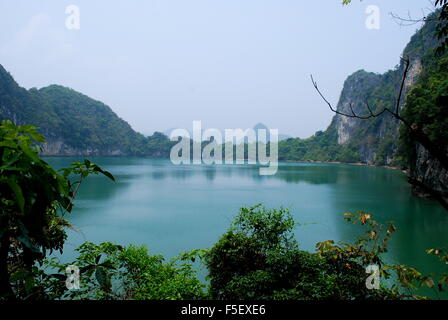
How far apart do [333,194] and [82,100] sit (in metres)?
64.2

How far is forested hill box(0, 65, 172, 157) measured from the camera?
163 feet

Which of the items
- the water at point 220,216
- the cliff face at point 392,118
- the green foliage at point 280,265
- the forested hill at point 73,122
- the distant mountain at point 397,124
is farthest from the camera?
the forested hill at point 73,122

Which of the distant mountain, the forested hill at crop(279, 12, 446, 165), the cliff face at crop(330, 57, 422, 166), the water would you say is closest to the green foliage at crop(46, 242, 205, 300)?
the distant mountain

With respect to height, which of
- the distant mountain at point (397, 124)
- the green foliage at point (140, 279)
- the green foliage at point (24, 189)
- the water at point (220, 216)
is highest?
the distant mountain at point (397, 124)

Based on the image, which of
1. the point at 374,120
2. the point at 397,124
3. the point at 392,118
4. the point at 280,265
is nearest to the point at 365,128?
the point at 374,120

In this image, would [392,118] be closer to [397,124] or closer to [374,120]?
[397,124]

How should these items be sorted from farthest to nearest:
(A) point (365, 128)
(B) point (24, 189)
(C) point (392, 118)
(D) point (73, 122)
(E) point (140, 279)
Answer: (D) point (73, 122), (A) point (365, 128), (C) point (392, 118), (E) point (140, 279), (B) point (24, 189)

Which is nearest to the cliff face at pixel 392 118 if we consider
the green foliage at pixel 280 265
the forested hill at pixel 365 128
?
the forested hill at pixel 365 128

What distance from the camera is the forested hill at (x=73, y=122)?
163 feet

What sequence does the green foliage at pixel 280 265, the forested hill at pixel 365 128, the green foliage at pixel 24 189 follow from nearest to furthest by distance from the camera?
the green foliage at pixel 24 189, the green foliage at pixel 280 265, the forested hill at pixel 365 128

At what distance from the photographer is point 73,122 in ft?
194

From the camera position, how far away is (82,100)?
6619 centimetres

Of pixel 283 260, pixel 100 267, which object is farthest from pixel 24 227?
pixel 283 260

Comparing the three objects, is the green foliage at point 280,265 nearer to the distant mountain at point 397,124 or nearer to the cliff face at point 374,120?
the distant mountain at point 397,124
